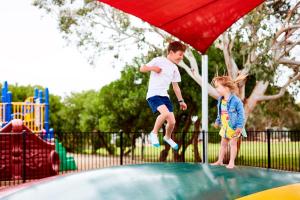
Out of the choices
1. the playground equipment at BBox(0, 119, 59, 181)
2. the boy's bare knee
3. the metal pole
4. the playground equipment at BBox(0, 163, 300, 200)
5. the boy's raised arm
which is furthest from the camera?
the playground equipment at BBox(0, 119, 59, 181)

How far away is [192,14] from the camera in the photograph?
647 cm

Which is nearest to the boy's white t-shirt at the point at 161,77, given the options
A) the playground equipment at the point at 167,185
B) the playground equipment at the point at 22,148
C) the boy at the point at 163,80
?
the boy at the point at 163,80

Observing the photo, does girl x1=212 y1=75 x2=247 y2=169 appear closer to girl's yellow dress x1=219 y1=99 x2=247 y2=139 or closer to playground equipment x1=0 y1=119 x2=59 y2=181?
girl's yellow dress x1=219 y1=99 x2=247 y2=139

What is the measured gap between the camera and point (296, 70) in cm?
2177

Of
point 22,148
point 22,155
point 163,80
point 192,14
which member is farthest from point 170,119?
point 22,155

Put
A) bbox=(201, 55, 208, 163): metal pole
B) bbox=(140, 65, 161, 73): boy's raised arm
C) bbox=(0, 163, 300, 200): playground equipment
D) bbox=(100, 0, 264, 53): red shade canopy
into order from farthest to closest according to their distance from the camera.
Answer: bbox=(201, 55, 208, 163): metal pole < bbox=(100, 0, 264, 53): red shade canopy < bbox=(140, 65, 161, 73): boy's raised arm < bbox=(0, 163, 300, 200): playground equipment

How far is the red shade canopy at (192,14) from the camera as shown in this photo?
5836 mm

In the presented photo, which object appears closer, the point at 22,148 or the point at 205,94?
the point at 205,94

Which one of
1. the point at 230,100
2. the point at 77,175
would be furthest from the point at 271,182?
the point at 77,175

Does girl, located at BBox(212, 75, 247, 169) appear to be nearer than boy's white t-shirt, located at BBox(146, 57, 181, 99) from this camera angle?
Yes

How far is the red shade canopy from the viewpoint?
584cm

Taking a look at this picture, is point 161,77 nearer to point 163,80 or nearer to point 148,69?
point 163,80

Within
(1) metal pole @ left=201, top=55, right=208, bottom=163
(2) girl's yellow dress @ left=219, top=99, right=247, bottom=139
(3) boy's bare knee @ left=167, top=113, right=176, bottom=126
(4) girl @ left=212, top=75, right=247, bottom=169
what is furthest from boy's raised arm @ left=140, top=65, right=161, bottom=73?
(1) metal pole @ left=201, top=55, right=208, bottom=163

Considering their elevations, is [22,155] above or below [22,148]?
below
